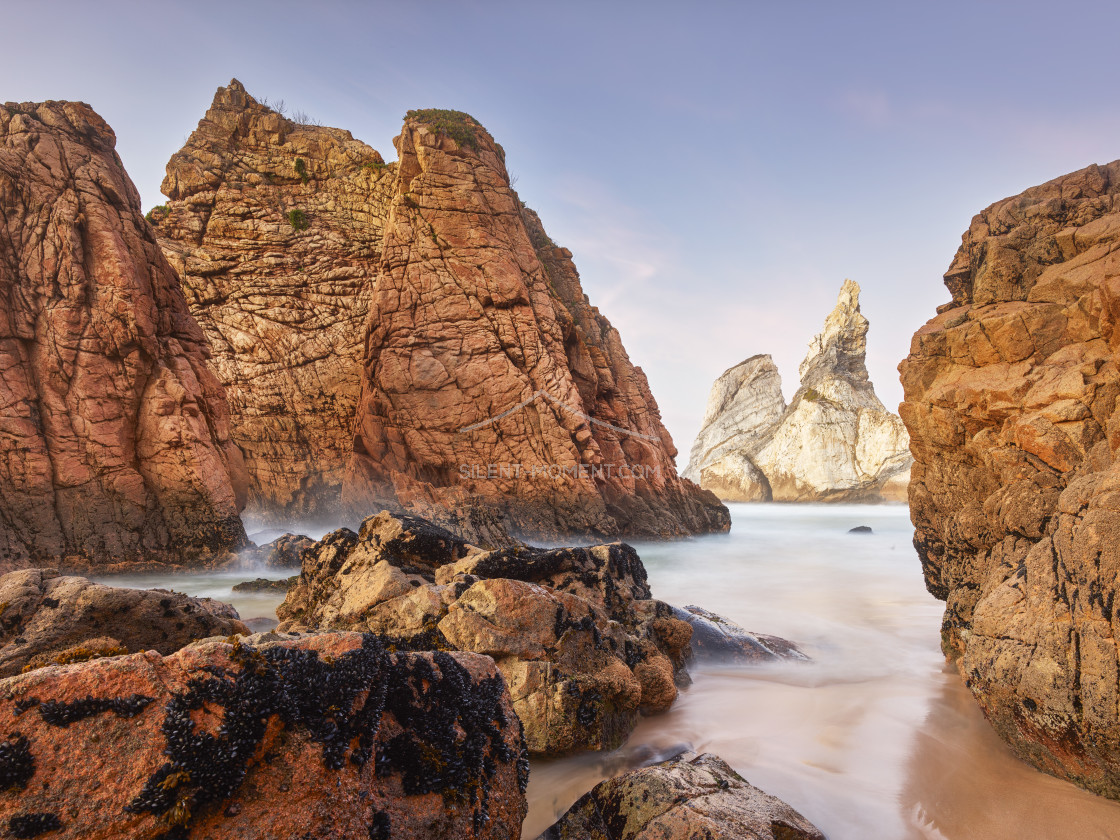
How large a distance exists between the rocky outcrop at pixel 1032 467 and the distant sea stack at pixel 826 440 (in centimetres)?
4827

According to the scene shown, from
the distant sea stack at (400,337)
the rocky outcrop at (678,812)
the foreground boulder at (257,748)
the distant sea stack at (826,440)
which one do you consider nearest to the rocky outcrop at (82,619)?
the foreground boulder at (257,748)

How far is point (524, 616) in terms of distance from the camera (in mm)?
4578

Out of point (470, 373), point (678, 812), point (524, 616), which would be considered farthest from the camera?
point (470, 373)

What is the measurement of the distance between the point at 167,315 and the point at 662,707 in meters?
17.8

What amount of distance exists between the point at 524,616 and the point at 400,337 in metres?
19.1

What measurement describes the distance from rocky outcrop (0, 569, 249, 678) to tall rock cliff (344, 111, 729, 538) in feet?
47.7

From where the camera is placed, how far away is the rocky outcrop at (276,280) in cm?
2397

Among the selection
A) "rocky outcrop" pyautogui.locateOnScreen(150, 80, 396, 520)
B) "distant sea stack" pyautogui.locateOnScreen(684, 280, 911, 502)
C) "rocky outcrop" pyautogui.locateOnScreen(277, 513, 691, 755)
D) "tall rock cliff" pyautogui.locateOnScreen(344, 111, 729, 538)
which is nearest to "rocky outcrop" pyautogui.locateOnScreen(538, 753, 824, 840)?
"rocky outcrop" pyautogui.locateOnScreen(277, 513, 691, 755)

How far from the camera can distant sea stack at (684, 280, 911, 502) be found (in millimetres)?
51094

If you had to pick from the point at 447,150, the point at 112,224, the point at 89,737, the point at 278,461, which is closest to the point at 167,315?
the point at 112,224

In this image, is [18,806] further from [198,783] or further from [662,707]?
[662,707]

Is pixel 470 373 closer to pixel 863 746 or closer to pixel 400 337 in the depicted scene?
pixel 400 337

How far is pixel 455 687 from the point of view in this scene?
2.82 metres

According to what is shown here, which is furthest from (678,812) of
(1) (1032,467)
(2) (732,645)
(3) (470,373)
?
→ (3) (470,373)
